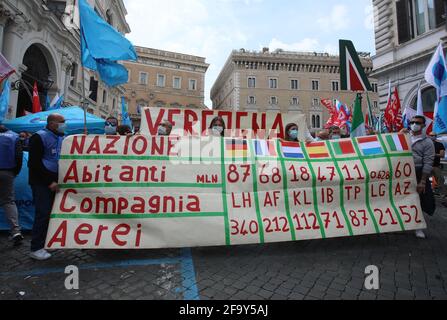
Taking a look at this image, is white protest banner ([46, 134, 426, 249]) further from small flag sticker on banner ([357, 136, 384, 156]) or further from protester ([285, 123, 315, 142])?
protester ([285, 123, 315, 142])

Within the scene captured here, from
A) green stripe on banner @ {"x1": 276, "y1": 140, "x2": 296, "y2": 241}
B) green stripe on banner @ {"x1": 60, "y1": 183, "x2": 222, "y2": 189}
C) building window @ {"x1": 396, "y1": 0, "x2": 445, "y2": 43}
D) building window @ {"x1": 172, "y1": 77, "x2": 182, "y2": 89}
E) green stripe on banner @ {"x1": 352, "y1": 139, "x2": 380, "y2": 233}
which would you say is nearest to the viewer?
green stripe on banner @ {"x1": 60, "y1": 183, "x2": 222, "y2": 189}

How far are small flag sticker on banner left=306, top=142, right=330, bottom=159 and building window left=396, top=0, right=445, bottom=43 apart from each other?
1511 centimetres

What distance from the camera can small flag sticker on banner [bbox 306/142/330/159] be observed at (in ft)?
13.4

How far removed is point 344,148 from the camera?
4.20 meters

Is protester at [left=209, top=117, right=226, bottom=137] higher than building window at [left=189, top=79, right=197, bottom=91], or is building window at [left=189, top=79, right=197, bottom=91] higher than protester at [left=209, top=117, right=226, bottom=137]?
building window at [left=189, top=79, right=197, bottom=91]

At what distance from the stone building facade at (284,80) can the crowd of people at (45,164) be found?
46176 mm

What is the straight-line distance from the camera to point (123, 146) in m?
3.69

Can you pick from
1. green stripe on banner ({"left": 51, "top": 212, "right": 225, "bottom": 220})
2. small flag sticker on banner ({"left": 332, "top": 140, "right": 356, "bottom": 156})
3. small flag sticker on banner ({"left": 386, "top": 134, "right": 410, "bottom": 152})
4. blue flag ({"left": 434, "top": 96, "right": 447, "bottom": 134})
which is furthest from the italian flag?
green stripe on banner ({"left": 51, "top": 212, "right": 225, "bottom": 220})

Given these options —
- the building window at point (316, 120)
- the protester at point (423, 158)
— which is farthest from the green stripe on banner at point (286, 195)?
the building window at point (316, 120)

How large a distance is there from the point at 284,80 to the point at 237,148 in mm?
50096

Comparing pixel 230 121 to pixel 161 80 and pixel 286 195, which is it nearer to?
pixel 286 195

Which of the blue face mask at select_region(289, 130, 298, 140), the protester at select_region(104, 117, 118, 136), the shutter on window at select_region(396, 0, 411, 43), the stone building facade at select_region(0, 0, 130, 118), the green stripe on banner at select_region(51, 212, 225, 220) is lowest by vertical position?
the green stripe on banner at select_region(51, 212, 225, 220)
